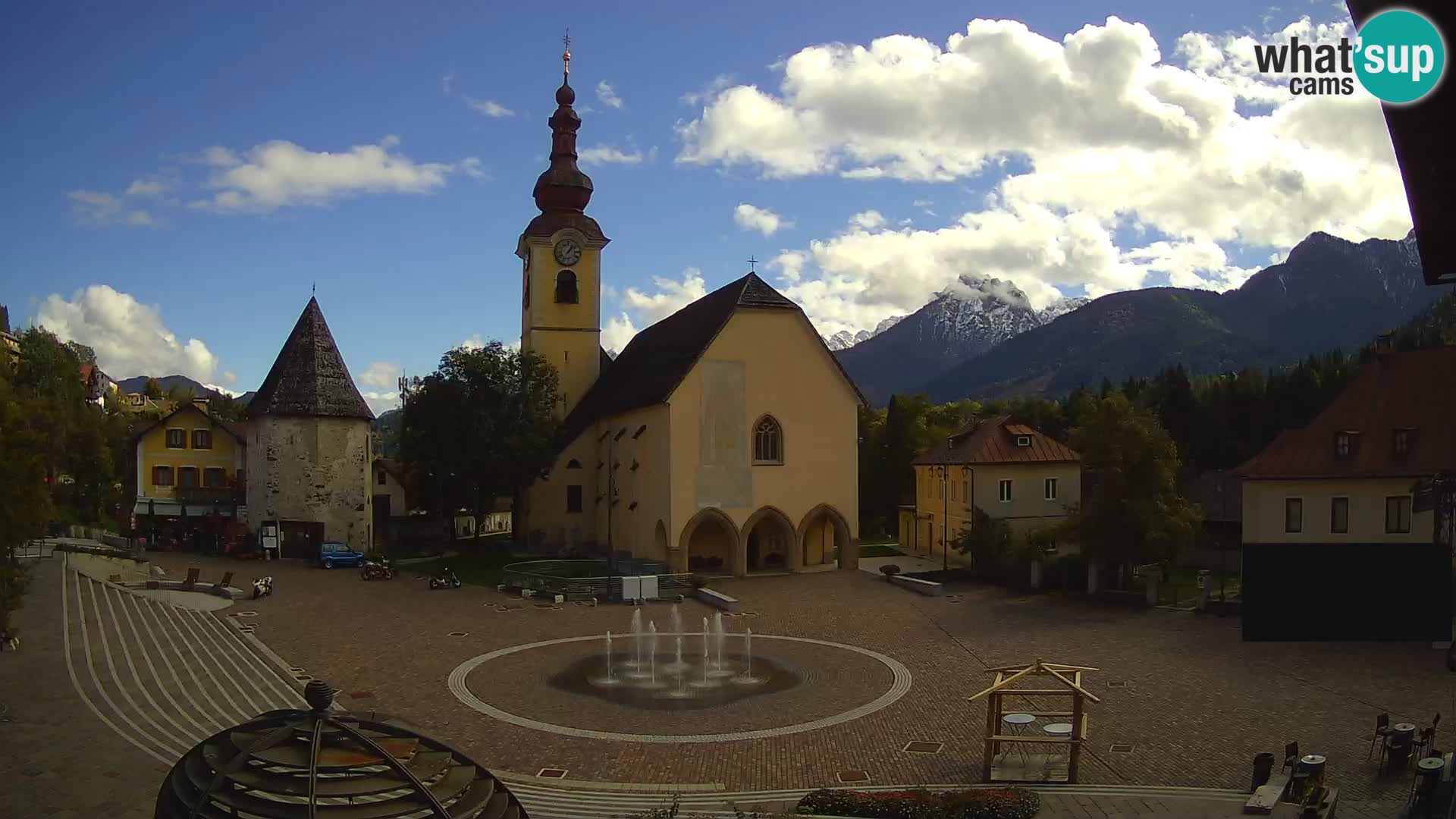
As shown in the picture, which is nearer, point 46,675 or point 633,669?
point 46,675

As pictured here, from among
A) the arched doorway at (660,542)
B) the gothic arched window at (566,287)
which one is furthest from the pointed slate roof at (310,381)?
the arched doorway at (660,542)

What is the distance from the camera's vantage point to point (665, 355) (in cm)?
4772

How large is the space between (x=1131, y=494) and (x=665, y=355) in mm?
22323

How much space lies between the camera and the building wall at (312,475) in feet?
153

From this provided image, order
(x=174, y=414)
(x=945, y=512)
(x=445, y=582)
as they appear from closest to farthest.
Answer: (x=445, y=582), (x=945, y=512), (x=174, y=414)

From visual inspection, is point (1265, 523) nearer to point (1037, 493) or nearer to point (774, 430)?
point (1037, 493)

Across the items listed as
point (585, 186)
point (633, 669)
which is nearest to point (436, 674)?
point (633, 669)

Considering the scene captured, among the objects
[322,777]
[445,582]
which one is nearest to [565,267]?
[445,582]

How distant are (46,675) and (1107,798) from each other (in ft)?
63.3

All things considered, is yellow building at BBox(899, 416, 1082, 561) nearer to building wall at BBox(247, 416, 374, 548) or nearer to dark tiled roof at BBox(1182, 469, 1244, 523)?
dark tiled roof at BBox(1182, 469, 1244, 523)

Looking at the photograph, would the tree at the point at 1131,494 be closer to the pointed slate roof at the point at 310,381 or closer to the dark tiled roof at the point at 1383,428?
the dark tiled roof at the point at 1383,428

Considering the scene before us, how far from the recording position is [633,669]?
2409 cm

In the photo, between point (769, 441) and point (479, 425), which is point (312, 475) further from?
point (769, 441)

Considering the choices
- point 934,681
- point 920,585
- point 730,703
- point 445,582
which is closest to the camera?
point 730,703
